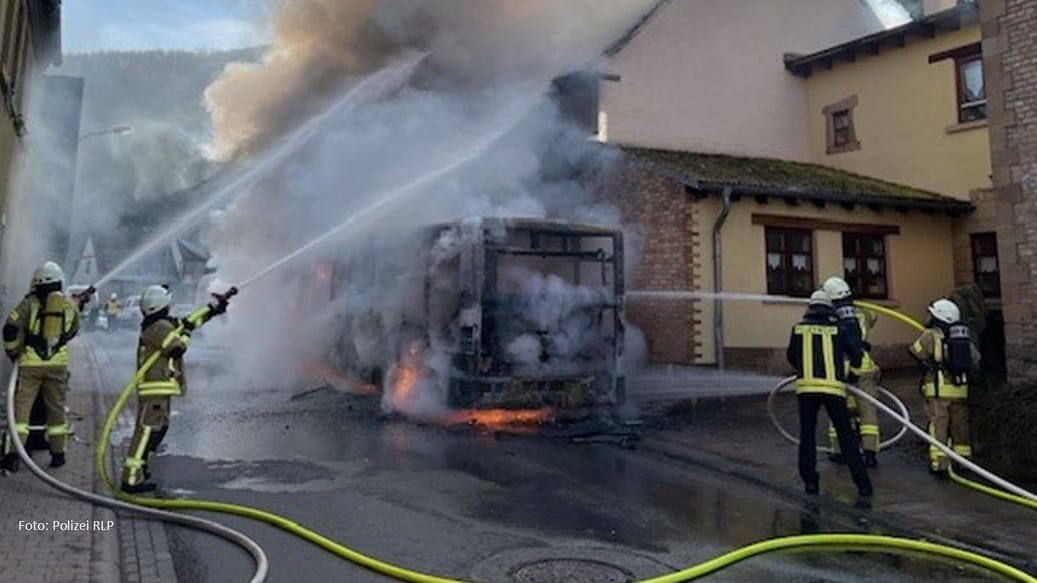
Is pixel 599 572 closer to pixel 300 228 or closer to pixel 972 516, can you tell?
pixel 972 516

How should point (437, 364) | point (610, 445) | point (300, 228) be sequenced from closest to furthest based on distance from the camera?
1. point (610, 445)
2. point (437, 364)
3. point (300, 228)

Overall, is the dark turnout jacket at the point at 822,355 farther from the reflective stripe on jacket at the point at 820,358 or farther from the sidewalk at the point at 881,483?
the sidewalk at the point at 881,483

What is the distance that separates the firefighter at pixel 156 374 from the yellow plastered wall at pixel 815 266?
8.86m

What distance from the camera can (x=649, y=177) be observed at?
14.0 metres

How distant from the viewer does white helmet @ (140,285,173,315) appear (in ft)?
20.8

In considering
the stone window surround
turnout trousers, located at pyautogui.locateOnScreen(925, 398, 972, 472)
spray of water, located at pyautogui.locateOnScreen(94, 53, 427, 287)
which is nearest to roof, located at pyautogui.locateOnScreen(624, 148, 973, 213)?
the stone window surround

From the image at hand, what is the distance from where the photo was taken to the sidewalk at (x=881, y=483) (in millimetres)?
5527

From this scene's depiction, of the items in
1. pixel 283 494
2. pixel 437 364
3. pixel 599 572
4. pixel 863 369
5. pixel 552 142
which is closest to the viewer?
pixel 599 572

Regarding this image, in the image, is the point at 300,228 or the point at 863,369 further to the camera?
the point at 300,228

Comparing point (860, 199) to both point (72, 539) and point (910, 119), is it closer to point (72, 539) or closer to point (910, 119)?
point (910, 119)

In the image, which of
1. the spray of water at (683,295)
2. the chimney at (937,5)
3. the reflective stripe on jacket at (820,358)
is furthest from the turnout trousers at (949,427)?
the chimney at (937,5)

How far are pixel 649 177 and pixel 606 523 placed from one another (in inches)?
363

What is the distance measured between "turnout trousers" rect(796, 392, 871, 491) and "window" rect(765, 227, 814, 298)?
7381 millimetres

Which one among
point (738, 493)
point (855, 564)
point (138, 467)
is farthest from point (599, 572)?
point (138, 467)
